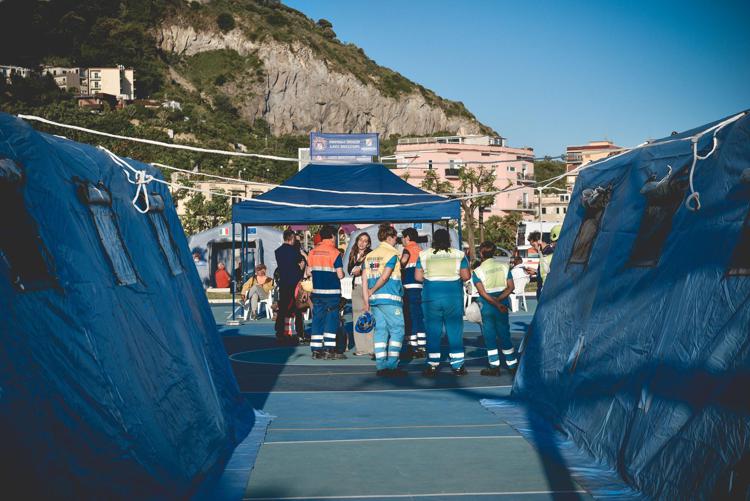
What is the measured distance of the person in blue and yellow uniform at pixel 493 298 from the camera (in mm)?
12062

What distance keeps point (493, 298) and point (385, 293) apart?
135 cm

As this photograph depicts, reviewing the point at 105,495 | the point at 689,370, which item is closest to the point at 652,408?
the point at 689,370

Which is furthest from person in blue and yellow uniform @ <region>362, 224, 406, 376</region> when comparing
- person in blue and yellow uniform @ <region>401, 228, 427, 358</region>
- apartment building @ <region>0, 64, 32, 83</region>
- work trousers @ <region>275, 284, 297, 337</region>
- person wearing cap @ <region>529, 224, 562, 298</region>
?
apartment building @ <region>0, 64, 32, 83</region>

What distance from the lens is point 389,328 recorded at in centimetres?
1212

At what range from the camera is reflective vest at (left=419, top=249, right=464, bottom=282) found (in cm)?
1177

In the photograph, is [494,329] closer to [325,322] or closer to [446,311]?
[446,311]

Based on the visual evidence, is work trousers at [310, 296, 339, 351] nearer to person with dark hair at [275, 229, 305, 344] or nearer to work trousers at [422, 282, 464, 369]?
person with dark hair at [275, 229, 305, 344]

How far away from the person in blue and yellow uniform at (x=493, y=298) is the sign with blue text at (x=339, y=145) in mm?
13964

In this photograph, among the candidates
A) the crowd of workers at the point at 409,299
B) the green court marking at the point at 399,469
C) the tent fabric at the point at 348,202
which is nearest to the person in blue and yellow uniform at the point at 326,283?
the crowd of workers at the point at 409,299

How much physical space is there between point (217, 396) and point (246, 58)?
17552 centimetres

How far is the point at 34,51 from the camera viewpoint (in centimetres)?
15388

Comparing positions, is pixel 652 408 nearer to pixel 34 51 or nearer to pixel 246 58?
pixel 34 51

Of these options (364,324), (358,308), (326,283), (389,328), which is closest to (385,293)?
(389,328)

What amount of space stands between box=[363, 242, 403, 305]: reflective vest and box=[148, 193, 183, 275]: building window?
13.1 ft
